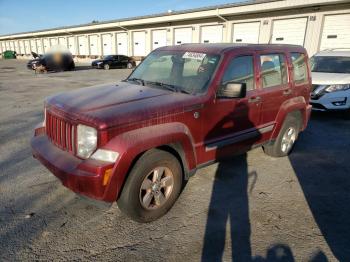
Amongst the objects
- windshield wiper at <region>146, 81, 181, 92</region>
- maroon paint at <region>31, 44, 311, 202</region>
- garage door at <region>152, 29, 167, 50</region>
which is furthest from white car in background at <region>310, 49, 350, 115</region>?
garage door at <region>152, 29, 167, 50</region>

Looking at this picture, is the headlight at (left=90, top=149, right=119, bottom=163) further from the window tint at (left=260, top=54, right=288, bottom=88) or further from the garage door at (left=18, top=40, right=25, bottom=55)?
the garage door at (left=18, top=40, right=25, bottom=55)

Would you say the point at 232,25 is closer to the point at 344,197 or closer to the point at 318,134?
the point at 318,134

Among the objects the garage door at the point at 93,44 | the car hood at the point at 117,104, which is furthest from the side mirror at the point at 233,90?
the garage door at the point at 93,44

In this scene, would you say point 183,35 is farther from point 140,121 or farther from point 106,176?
point 106,176

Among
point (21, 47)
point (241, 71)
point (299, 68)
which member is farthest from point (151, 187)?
point (21, 47)

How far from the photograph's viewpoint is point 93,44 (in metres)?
39.0

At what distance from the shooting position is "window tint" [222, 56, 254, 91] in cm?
374

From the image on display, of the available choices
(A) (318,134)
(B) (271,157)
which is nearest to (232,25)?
(A) (318,134)

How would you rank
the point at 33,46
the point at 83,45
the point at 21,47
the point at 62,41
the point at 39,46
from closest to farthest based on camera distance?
the point at 83,45, the point at 62,41, the point at 39,46, the point at 33,46, the point at 21,47

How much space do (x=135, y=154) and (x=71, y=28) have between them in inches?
1727

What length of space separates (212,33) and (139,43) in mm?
10698

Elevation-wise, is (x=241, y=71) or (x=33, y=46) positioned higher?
(x=33, y=46)

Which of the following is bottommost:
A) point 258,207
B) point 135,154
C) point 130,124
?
point 258,207

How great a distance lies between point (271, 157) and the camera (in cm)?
520
